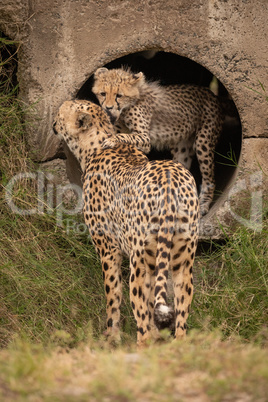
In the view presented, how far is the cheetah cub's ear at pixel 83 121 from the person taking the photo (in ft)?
17.9

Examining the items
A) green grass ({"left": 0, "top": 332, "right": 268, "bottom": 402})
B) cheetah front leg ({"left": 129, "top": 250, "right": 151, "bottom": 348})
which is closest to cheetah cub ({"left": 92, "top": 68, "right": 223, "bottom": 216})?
cheetah front leg ({"left": 129, "top": 250, "right": 151, "bottom": 348})

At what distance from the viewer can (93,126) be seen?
5527mm

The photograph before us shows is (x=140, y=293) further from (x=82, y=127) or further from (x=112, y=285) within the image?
(x=82, y=127)

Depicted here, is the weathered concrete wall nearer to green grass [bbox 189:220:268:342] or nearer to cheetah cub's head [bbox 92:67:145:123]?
cheetah cub's head [bbox 92:67:145:123]

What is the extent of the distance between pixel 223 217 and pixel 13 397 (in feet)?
11.5

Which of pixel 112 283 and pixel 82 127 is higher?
pixel 82 127

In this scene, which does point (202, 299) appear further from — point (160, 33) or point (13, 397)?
point (13, 397)

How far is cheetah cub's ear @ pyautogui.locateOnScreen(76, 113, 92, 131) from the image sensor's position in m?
5.47

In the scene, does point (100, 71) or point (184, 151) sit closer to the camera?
point (100, 71)

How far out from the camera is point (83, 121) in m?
5.51

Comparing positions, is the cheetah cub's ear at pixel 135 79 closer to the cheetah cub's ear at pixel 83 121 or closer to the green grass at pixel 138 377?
the cheetah cub's ear at pixel 83 121

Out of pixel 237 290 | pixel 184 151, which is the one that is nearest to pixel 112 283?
pixel 237 290

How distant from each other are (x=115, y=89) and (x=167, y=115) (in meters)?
0.79

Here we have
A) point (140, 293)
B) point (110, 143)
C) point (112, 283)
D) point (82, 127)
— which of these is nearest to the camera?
point (140, 293)
